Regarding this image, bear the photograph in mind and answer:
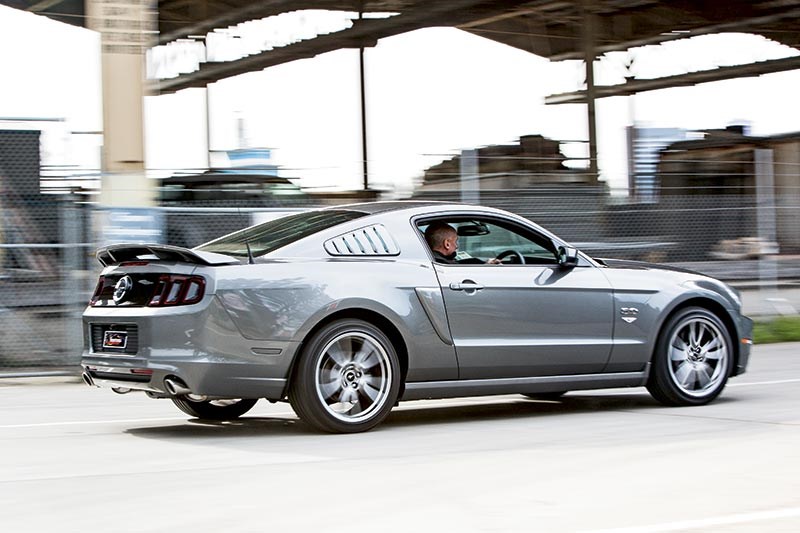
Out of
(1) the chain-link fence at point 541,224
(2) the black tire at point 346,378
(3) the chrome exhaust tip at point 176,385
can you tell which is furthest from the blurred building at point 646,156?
(3) the chrome exhaust tip at point 176,385

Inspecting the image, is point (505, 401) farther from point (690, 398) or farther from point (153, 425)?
point (153, 425)

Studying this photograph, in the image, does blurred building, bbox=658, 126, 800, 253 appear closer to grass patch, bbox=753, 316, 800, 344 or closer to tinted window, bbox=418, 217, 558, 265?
grass patch, bbox=753, 316, 800, 344

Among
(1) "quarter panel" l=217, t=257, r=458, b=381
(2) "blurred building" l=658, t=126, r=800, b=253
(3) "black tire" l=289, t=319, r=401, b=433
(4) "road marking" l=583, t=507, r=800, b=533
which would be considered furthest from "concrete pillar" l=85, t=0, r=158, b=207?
(4) "road marking" l=583, t=507, r=800, b=533

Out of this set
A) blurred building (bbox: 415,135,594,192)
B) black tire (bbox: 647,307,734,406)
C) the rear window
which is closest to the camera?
the rear window

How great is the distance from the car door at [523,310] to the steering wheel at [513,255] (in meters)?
0.02

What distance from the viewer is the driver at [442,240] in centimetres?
788

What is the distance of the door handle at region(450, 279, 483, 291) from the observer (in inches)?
302

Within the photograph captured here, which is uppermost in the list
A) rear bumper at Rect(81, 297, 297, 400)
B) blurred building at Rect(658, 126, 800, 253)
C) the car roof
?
blurred building at Rect(658, 126, 800, 253)

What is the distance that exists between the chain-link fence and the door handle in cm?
498

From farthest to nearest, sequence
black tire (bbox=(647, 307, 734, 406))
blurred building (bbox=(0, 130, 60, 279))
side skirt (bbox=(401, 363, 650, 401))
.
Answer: blurred building (bbox=(0, 130, 60, 279)) < black tire (bbox=(647, 307, 734, 406)) < side skirt (bbox=(401, 363, 650, 401))

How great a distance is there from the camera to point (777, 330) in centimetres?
1499

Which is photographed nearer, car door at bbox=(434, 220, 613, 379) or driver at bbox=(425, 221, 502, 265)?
car door at bbox=(434, 220, 613, 379)

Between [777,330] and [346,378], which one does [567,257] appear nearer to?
[346,378]

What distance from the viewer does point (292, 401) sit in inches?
284
